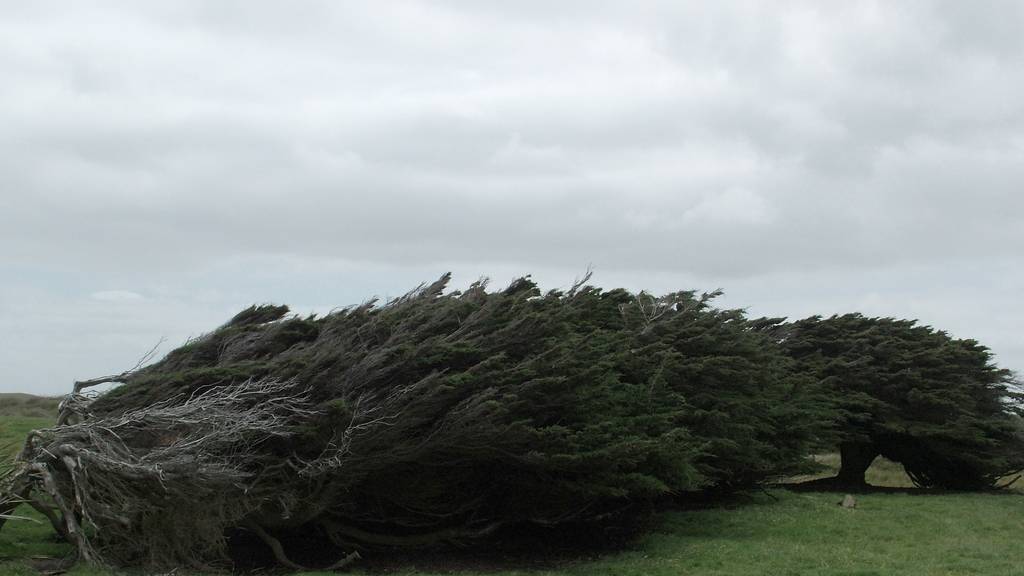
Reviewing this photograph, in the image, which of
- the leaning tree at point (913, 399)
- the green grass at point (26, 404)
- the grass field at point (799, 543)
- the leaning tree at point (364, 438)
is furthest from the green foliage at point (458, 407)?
the green grass at point (26, 404)

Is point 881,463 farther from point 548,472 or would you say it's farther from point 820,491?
point 548,472

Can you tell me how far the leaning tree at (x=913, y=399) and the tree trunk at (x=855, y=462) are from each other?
1.3 inches

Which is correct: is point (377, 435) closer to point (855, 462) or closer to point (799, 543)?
point (799, 543)

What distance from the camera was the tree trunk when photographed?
31266mm

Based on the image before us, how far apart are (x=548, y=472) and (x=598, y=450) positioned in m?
1.44

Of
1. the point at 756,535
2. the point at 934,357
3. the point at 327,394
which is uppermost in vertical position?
the point at 934,357

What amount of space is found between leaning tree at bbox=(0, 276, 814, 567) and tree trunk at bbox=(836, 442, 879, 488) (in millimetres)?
14882

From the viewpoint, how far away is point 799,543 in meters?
17.4

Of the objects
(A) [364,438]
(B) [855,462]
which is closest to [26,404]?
(A) [364,438]

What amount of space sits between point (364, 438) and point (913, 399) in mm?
20575

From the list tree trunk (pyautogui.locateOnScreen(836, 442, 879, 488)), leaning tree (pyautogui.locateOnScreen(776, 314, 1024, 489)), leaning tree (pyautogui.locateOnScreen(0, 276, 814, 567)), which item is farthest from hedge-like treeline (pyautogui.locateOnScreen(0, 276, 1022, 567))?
tree trunk (pyautogui.locateOnScreen(836, 442, 879, 488))

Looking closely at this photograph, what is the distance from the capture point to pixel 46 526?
16.4m

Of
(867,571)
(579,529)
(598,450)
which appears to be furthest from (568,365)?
(867,571)

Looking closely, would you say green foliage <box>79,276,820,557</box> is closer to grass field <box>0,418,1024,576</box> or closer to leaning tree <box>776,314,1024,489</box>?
grass field <box>0,418,1024,576</box>
